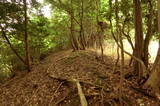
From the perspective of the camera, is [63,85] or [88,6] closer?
[63,85]

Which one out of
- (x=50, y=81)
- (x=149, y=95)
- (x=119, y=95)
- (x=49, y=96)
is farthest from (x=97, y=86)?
(x=50, y=81)

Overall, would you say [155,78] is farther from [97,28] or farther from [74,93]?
[97,28]

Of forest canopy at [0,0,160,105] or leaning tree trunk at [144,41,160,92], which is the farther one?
forest canopy at [0,0,160,105]

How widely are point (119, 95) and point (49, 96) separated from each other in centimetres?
241

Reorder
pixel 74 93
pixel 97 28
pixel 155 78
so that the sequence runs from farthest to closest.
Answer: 1. pixel 97 28
2. pixel 74 93
3. pixel 155 78

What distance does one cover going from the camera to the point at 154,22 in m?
7.23

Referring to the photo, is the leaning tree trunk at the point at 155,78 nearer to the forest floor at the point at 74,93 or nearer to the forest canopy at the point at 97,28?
the forest canopy at the point at 97,28

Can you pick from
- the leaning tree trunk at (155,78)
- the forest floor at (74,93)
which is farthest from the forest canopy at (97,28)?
the forest floor at (74,93)

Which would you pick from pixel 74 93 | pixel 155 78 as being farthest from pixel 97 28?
pixel 155 78

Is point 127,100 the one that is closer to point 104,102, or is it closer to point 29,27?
point 104,102

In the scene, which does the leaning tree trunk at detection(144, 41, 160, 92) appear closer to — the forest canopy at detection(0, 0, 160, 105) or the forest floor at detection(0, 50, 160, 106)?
the forest canopy at detection(0, 0, 160, 105)

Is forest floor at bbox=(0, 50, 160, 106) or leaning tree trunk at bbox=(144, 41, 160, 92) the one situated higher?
leaning tree trunk at bbox=(144, 41, 160, 92)

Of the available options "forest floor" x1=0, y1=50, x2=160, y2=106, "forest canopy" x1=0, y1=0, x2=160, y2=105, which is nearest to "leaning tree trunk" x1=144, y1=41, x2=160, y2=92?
"forest canopy" x1=0, y1=0, x2=160, y2=105

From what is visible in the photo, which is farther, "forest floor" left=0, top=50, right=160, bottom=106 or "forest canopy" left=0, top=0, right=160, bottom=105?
"forest canopy" left=0, top=0, right=160, bottom=105
